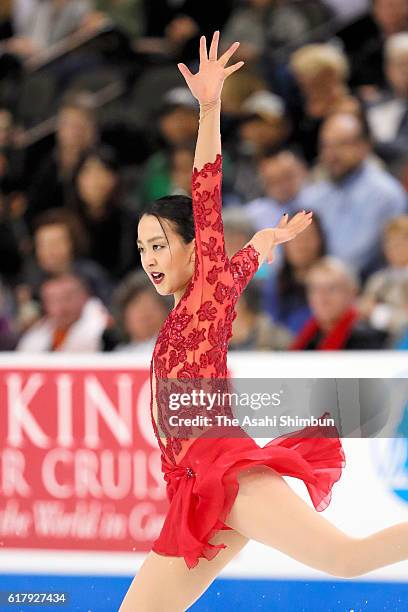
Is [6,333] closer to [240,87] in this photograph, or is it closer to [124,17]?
[240,87]

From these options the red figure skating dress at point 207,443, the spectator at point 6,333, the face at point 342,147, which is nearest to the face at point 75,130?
the spectator at point 6,333

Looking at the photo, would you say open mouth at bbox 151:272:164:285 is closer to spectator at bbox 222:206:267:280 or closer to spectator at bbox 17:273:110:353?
spectator at bbox 222:206:267:280

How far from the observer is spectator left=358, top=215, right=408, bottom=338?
4.38 metres

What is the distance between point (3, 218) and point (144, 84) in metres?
0.98

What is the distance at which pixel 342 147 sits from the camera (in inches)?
194

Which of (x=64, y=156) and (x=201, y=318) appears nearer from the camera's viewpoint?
(x=201, y=318)

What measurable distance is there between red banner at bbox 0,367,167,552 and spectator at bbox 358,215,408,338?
4.73 ft

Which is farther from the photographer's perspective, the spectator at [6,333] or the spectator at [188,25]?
the spectator at [188,25]

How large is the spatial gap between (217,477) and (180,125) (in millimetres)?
3155

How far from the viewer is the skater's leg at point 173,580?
8.21 ft

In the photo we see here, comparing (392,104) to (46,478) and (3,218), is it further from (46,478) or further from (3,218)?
(46,478)

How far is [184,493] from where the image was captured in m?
2.52

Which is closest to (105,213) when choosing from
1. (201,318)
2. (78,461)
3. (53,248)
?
(53,248)

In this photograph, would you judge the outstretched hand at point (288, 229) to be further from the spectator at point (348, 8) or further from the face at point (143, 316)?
the spectator at point (348, 8)
